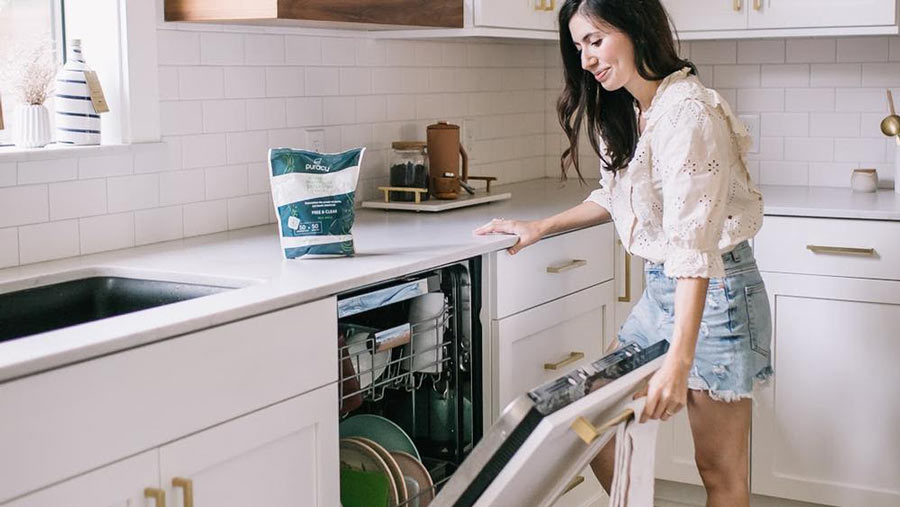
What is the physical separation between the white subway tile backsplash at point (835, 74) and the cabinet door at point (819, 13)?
1.16 ft

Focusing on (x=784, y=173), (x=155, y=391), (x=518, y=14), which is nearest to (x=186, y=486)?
(x=155, y=391)

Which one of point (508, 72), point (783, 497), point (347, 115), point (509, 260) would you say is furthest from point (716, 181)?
point (508, 72)

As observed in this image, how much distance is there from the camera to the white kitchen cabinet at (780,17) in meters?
3.47

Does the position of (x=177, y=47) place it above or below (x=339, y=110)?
above

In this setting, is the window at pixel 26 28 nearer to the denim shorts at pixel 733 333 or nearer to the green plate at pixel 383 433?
the green plate at pixel 383 433

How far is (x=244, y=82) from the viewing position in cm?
295

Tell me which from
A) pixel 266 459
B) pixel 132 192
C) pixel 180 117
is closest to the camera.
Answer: pixel 266 459

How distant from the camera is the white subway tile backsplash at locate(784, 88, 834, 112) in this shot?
12.8 ft

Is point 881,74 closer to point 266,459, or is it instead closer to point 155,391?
point 266,459

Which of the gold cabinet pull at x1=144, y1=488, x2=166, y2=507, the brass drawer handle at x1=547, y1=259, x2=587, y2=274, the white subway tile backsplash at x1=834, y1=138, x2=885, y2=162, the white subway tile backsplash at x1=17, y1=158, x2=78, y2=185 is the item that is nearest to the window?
the white subway tile backsplash at x1=17, y1=158, x2=78, y2=185

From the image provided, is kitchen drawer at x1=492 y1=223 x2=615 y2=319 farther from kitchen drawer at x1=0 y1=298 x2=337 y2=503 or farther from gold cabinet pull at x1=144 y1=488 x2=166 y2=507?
gold cabinet pull at x1=144 y1=488 x2=166 y2=507

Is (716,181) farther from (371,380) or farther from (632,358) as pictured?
(371,380)

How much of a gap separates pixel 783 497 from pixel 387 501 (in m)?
1.57

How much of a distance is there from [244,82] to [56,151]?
2.09 ft
